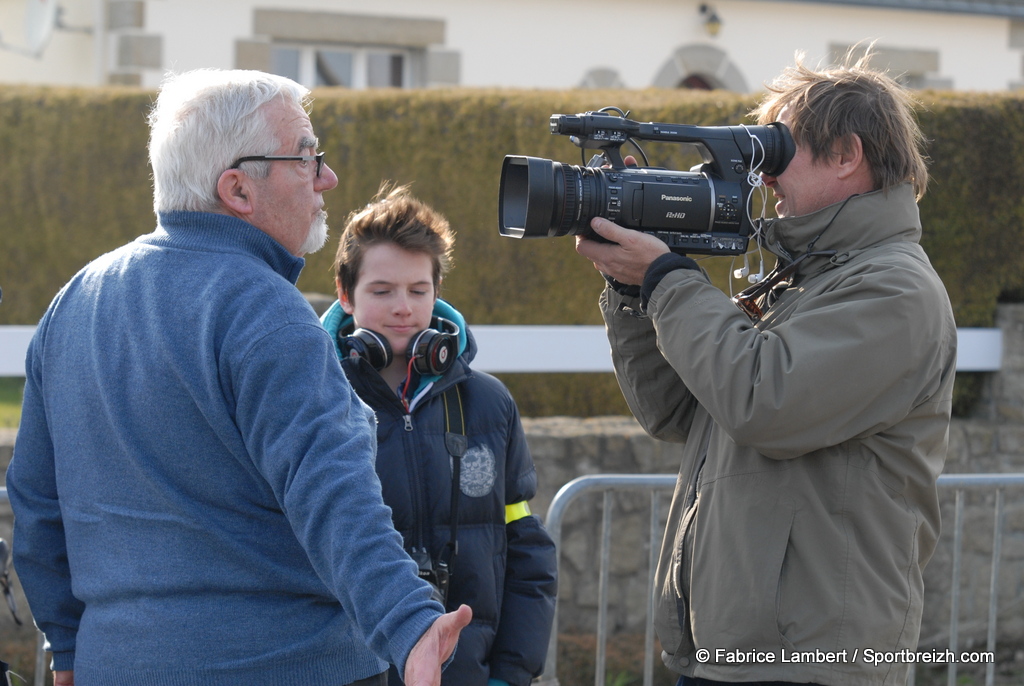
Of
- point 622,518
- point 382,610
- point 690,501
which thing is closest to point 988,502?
point 622,518

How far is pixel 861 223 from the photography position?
7.29ft

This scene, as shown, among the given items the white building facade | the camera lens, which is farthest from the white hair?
the white building facade

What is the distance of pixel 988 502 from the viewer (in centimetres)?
505

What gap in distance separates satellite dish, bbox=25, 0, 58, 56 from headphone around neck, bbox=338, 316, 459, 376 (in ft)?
20.6

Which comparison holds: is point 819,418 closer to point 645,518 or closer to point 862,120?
point 862,120

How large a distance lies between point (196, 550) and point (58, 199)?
4.34 metres

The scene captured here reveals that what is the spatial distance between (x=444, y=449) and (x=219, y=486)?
80cm

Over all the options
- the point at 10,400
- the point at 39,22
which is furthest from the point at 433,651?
the point at 39,22

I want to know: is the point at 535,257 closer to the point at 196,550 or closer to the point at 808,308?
the point at 808,308

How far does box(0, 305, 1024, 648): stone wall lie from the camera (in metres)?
4.70

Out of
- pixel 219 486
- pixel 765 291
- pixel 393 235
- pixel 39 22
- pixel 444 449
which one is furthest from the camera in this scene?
pixel 39 22

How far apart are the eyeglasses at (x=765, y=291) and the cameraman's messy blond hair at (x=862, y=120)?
0.71 feet

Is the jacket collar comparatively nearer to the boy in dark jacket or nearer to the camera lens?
the camera lens

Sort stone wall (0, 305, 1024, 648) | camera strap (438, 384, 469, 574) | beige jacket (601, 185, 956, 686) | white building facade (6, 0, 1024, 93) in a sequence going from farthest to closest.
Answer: white building facade (6, 0, 1024, 93) → stone wall (0, 305, 1024, 648) → camera strap (438, 384, 469, 574) → beige jacket (601, 185, 956, 686)
